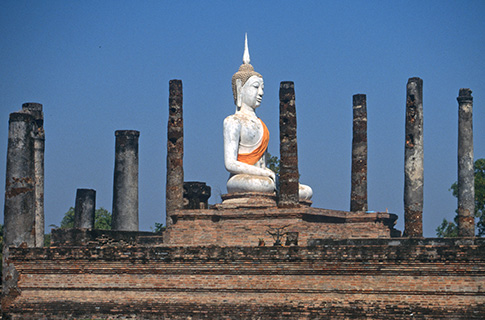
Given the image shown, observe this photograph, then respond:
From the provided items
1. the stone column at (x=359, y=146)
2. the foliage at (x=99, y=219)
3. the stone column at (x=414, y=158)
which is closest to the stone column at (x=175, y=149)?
the stone column at (x=359, y=146)

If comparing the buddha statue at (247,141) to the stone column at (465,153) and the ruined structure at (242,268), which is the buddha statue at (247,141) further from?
the stone column at (465,153)

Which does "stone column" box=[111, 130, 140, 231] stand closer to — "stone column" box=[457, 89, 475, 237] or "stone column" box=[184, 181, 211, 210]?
"stone column" box=[184, 181, 211, 210]

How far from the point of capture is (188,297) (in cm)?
1803

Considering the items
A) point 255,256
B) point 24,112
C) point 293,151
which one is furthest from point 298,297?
point 24,112

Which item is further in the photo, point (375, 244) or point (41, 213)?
point (41, 213)

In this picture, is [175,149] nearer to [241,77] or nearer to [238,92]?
[238,92]

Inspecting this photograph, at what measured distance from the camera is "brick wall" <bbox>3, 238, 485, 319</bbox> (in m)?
16.6

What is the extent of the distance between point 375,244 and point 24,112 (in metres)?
8.29

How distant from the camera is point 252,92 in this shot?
25.0 m

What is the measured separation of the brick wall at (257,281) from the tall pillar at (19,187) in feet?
2.42

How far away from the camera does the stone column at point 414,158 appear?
76.3ft

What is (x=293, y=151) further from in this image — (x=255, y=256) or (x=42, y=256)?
(x=42, y=256)

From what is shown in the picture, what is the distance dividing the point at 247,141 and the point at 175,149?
195cm

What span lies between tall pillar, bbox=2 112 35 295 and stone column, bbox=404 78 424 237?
928 centimetres
